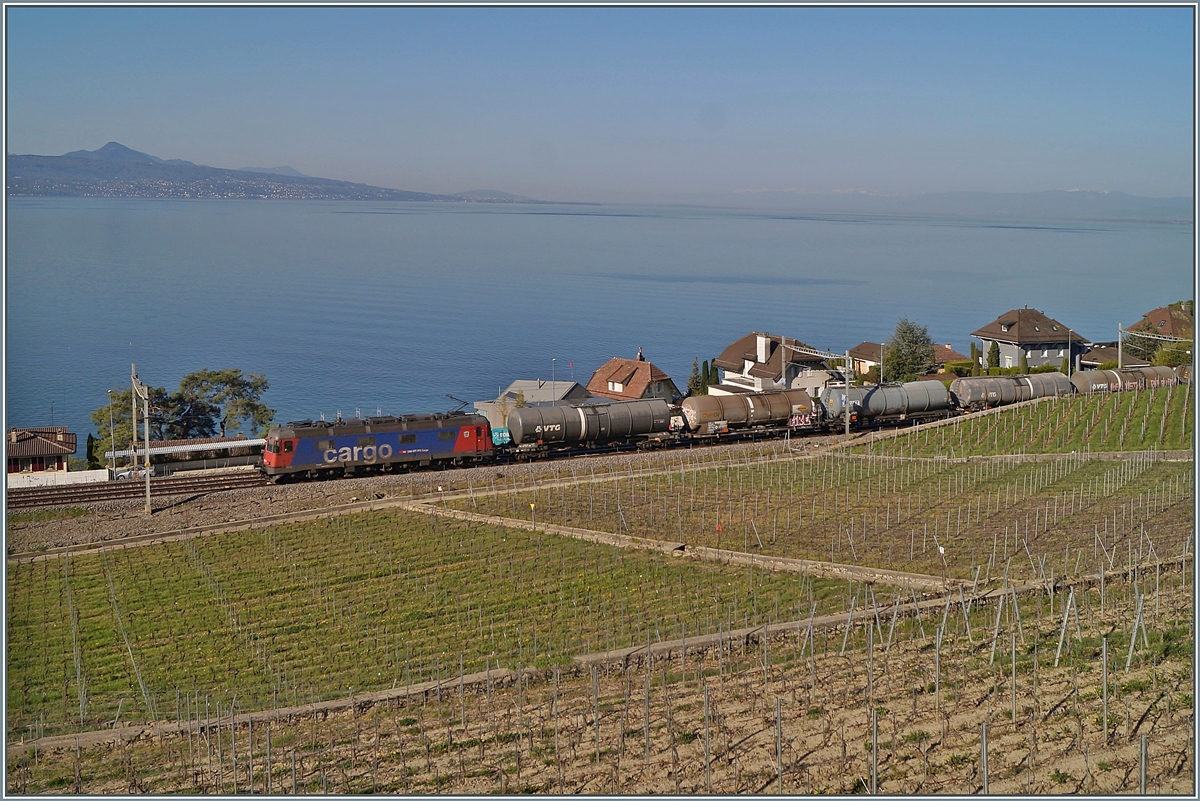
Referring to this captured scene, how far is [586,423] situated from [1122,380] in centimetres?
3408

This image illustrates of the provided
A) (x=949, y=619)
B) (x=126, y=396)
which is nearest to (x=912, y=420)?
(x=949, y=619)

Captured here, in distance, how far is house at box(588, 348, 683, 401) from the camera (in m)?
75.9

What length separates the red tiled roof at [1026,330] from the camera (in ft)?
290

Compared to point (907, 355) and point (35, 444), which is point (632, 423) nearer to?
point (35, 444)

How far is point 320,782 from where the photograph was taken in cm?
1942

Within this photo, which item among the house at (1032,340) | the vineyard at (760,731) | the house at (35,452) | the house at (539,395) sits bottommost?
the vineyard at (760,731)

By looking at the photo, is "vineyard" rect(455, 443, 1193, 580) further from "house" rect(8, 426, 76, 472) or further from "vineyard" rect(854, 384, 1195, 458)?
"house" rect(8, 426, 76, 472)

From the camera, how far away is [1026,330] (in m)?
88.9

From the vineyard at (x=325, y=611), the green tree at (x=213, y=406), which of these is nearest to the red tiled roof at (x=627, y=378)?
the green tree at (x=213, y=406)

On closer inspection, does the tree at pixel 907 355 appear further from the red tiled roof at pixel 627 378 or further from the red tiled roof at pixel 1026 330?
the red tiled roof at pixel 627 378

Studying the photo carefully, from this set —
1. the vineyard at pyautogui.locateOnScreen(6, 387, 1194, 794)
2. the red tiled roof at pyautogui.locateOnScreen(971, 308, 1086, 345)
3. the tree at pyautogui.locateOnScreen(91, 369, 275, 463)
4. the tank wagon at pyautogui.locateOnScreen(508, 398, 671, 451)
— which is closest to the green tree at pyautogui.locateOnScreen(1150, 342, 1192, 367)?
the red tiled roof at pyautogui.locateOnScreen(971, 308, 1086, 345)

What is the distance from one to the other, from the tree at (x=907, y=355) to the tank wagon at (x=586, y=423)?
3385 cm

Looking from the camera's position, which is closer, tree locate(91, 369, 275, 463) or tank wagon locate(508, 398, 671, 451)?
tank wagon locate(508, 398, 671, 451)

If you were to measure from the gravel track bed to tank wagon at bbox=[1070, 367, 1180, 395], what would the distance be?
946 inches
